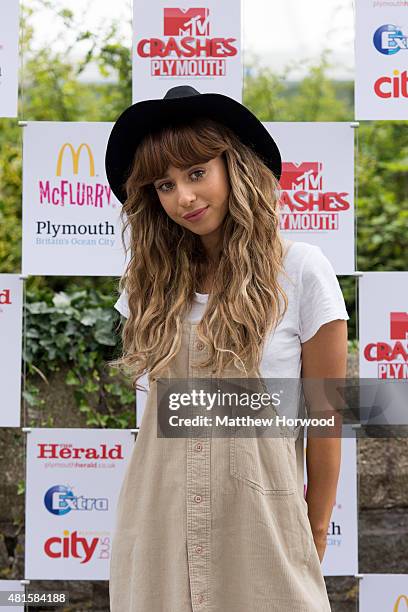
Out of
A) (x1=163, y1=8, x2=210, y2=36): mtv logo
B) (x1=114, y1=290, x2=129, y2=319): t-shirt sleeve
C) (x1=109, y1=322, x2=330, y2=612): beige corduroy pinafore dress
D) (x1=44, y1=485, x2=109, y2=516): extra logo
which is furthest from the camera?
(x1=44, y1=485, x2=109, y2=516): extra logo

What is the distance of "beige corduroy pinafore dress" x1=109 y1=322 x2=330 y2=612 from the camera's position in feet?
5.89

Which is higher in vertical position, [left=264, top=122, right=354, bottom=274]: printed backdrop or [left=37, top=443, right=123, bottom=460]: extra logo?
[left=264, top=122, right=354, bottom=274]: printed backdrop

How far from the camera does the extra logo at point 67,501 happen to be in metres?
2.98

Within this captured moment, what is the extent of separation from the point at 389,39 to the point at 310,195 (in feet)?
1.84

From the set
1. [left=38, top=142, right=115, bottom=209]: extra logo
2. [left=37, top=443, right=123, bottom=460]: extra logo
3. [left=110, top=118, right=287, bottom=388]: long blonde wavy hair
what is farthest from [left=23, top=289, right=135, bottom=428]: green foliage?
[left=110, top=118, right=287, bottom=388]: long blonde wavy hair

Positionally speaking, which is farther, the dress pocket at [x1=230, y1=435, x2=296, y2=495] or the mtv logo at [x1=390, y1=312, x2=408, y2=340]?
the mtv logo at [x1=390, y1=312, x2=408, y2=340]

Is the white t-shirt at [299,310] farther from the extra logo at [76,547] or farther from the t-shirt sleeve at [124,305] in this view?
the extra logo at [76,547]

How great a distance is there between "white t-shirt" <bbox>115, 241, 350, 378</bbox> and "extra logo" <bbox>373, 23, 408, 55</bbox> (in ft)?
4.14

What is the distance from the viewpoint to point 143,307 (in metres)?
2.00

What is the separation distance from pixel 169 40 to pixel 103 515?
5.17ft

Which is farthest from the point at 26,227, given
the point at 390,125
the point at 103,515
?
the point at 390,125

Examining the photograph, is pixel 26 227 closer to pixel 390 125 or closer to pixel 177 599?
pixel 177 599

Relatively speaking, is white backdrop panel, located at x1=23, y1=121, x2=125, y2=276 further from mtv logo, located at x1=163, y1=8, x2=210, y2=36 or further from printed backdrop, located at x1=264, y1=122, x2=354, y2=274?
printed backdrop, located at x1=264, y1=122, x2=354, y2=274

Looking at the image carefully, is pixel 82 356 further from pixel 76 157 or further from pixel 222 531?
pixel 222 531
